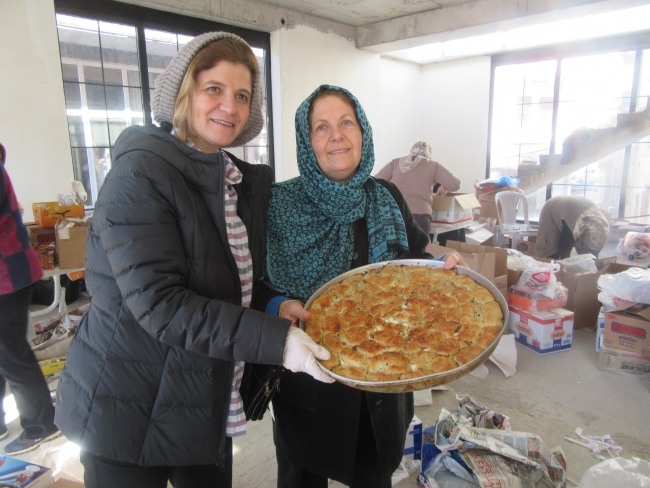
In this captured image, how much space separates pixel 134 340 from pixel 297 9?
5.62m

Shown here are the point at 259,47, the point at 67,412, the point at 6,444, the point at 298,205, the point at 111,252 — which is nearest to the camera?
the point at 111,252

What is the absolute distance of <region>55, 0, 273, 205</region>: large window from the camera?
404 centimetres

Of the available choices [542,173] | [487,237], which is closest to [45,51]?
Answer: [487,237]

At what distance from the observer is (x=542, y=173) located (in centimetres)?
682

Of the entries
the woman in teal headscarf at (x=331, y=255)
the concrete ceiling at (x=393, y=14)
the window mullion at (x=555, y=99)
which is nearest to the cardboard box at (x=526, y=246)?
the window mullion at (x=555, y=99)

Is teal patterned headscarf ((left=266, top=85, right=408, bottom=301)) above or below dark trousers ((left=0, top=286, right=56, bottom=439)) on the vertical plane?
above

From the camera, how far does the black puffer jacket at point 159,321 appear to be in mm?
839

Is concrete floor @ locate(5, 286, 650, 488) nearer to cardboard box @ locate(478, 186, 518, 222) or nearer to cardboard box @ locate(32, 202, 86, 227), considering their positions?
cardboard box @ locate(32, 202, 86, 227)

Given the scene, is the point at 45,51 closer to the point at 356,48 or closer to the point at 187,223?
the point at 187,223

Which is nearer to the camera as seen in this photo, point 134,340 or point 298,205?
point 134,340

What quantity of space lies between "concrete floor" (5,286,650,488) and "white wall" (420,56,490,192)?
539cm

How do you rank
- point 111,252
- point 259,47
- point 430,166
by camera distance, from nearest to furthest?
point 111,252 < point 430,166 < point 259,47

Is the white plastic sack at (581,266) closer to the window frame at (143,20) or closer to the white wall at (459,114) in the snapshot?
the window frame at (143,20)

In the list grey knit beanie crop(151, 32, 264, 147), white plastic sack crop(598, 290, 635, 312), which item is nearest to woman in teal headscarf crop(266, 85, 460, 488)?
grey knit beanie crop(151, 32, 264, 147)
